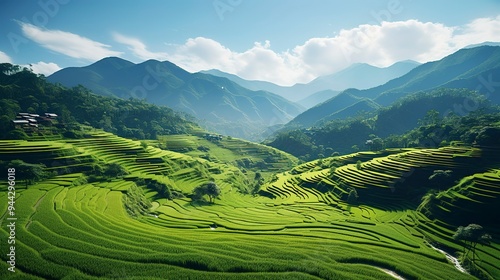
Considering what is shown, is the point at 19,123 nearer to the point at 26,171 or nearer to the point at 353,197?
the point at 26,171

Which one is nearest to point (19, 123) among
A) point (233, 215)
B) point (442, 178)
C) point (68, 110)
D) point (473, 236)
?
point (68, 110)

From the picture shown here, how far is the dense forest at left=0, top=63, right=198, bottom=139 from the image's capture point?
275ft

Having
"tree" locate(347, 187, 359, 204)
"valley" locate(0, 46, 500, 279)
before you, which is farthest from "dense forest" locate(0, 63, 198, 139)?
"tree" locate(347, 187, 359, 204)

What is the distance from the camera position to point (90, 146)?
62906 millimetres

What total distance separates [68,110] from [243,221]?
101043 mm

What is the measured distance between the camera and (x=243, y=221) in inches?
1533

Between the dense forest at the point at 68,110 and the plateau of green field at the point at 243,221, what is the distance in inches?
1334

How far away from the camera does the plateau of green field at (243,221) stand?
20953 mm

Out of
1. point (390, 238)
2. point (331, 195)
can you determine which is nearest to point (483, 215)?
point (390, 238)

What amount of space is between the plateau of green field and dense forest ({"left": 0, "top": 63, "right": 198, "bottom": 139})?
111ft

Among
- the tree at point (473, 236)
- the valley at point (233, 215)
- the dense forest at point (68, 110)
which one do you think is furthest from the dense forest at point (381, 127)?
the tree at point (473, 236)

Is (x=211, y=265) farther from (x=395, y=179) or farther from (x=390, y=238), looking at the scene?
(x=395, y=179)

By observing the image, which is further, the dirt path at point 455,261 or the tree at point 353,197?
the tree at point 353,197

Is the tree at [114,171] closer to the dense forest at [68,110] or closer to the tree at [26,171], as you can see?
the tree at [26,171]
